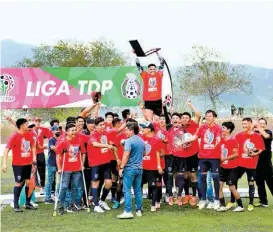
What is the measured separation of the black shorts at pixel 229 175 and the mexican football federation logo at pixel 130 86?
563 cm

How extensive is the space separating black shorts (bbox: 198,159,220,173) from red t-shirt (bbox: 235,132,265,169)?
437mm

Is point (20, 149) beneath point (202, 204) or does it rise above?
above

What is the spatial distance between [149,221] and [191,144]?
2.26 metres

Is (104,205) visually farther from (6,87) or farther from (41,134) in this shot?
(6,87)

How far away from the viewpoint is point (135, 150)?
9.97 meters

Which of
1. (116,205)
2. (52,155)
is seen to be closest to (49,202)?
(52,155)

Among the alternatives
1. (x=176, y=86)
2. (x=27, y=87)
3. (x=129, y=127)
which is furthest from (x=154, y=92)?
(x=176, y=86)

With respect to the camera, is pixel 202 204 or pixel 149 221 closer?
pixel 149 221

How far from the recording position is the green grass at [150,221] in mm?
9118

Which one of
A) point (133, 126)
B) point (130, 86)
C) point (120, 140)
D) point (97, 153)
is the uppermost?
point (130, 86)

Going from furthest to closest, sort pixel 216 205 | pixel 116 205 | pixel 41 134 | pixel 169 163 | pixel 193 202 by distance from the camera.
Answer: pixel 41 134
pixel 169 163
pixel 193 202
pixel 116 205
pixel 216 205

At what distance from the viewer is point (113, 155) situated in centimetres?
1124

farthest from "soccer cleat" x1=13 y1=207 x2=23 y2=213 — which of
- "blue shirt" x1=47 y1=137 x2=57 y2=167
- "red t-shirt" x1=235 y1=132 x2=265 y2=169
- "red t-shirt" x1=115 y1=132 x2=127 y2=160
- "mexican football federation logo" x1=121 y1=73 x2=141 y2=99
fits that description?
"mexican football federation logo" x1=121 y1=73 x2=141 y2=99

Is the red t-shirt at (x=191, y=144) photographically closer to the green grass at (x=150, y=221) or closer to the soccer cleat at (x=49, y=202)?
the green grass at (x=150, y=221)
